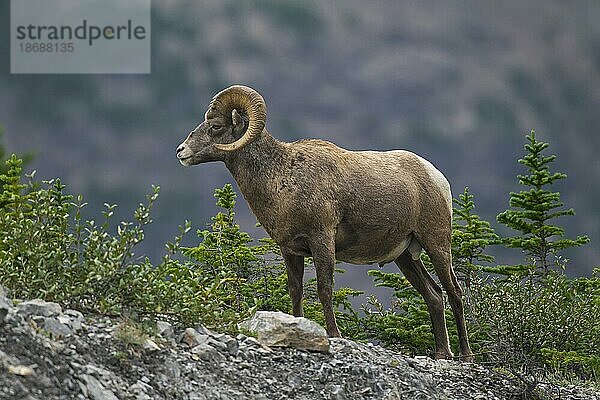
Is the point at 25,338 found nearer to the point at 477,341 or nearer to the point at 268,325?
the point at 268,325

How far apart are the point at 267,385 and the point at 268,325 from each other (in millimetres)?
841

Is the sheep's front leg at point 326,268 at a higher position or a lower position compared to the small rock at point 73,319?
higher

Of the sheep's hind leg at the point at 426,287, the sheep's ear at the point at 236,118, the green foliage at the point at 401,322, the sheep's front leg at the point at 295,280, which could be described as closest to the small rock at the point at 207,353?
the sheep's front leg at the point at 295,280

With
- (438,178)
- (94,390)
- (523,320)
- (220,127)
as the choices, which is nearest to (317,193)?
(220,127)

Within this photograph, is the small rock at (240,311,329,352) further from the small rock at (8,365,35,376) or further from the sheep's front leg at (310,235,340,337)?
the small rock at (8,365,35,376)

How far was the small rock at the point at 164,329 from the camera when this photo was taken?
7.05 meters

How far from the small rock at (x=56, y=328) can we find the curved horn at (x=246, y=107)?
3219 millimetres

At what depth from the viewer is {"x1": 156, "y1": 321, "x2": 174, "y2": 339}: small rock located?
7.05 metres

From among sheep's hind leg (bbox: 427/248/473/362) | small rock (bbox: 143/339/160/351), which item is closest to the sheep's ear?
sheep's hind leg (bbox: 427/248/473/362)

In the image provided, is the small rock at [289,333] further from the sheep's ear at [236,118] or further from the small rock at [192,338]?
the sheep's ear at [236,118]

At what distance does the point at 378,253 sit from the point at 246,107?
2201mm

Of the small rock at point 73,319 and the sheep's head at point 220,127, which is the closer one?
the small rock at point 73,319

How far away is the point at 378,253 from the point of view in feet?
32.8

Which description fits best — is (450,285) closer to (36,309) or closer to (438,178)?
(438,178)
